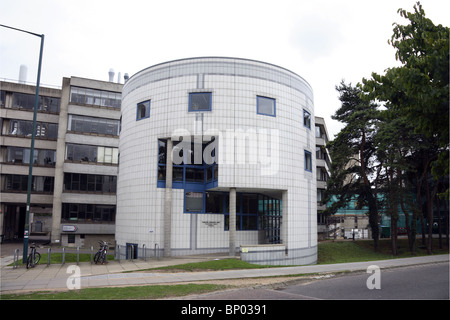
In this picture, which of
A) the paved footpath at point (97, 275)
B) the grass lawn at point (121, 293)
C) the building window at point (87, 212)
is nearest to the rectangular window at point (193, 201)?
the paved footpath at point (97, 275)

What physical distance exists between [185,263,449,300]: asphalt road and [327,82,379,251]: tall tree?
66.1 ft

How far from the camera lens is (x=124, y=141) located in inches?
1145

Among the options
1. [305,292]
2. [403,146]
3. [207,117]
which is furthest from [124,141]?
[403,146]

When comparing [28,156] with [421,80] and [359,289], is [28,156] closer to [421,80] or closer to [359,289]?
[359,289]

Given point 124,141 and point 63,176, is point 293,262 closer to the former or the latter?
point 124,141

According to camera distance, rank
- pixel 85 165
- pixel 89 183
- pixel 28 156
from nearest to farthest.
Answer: pixel 28 156
pixel 85 165
pixel 89 183

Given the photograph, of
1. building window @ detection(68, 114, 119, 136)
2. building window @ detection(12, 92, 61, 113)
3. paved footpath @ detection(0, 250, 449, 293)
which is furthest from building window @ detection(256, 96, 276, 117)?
building window @ detection(12, 92, 61, 113)

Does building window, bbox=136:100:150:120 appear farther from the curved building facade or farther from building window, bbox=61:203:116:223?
building window, bbox=61:203:116:223

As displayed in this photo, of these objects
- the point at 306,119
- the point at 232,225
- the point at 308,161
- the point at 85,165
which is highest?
the point at 306,119

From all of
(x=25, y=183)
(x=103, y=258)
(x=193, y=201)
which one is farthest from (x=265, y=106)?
(x=25, y=183)

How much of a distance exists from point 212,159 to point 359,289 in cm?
1463

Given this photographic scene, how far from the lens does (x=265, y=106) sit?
26.1m

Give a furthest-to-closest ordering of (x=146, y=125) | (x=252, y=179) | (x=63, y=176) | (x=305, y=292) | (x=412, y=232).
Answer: (x=63, y=176), (x=412, y=232), (x=146, y=125), (x=252, y=179), (x=305, y=292)
